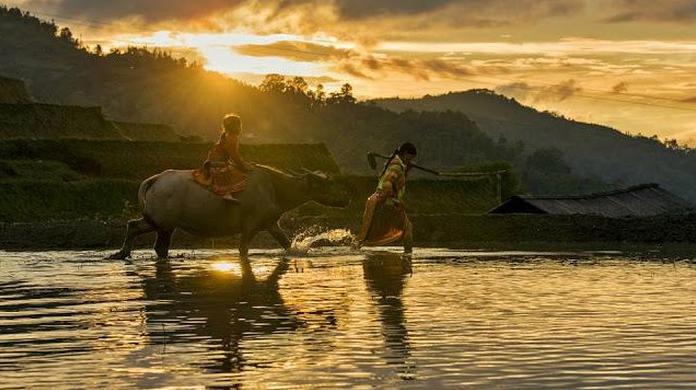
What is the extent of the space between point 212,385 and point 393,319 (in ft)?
15.2

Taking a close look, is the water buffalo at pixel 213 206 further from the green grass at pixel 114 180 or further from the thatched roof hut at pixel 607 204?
the green grass at pixel 114 180

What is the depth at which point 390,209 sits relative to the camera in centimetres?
2967

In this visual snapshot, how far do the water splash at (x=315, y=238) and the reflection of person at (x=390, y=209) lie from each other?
5.36 ft

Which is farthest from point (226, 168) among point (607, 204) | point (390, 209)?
point (607, 204)

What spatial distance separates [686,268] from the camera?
944 inches

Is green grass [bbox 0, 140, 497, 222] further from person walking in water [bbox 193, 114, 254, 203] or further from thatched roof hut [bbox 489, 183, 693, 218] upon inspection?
person walking in water [bbox 193, 114, 254, 203]

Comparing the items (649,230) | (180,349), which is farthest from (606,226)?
(180,349)

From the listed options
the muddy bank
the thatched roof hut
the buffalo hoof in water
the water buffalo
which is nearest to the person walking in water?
the water buffalo

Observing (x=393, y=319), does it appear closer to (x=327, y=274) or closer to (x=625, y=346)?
(x=625, y=346)

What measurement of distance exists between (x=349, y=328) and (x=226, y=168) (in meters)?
13.5

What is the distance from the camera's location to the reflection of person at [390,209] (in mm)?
29141

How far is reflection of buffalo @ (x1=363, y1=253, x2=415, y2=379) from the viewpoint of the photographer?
1080 cm

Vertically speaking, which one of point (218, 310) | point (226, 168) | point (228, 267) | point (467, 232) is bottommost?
point (467, 232)

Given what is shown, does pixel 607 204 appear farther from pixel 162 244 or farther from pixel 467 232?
pixel 162 244
